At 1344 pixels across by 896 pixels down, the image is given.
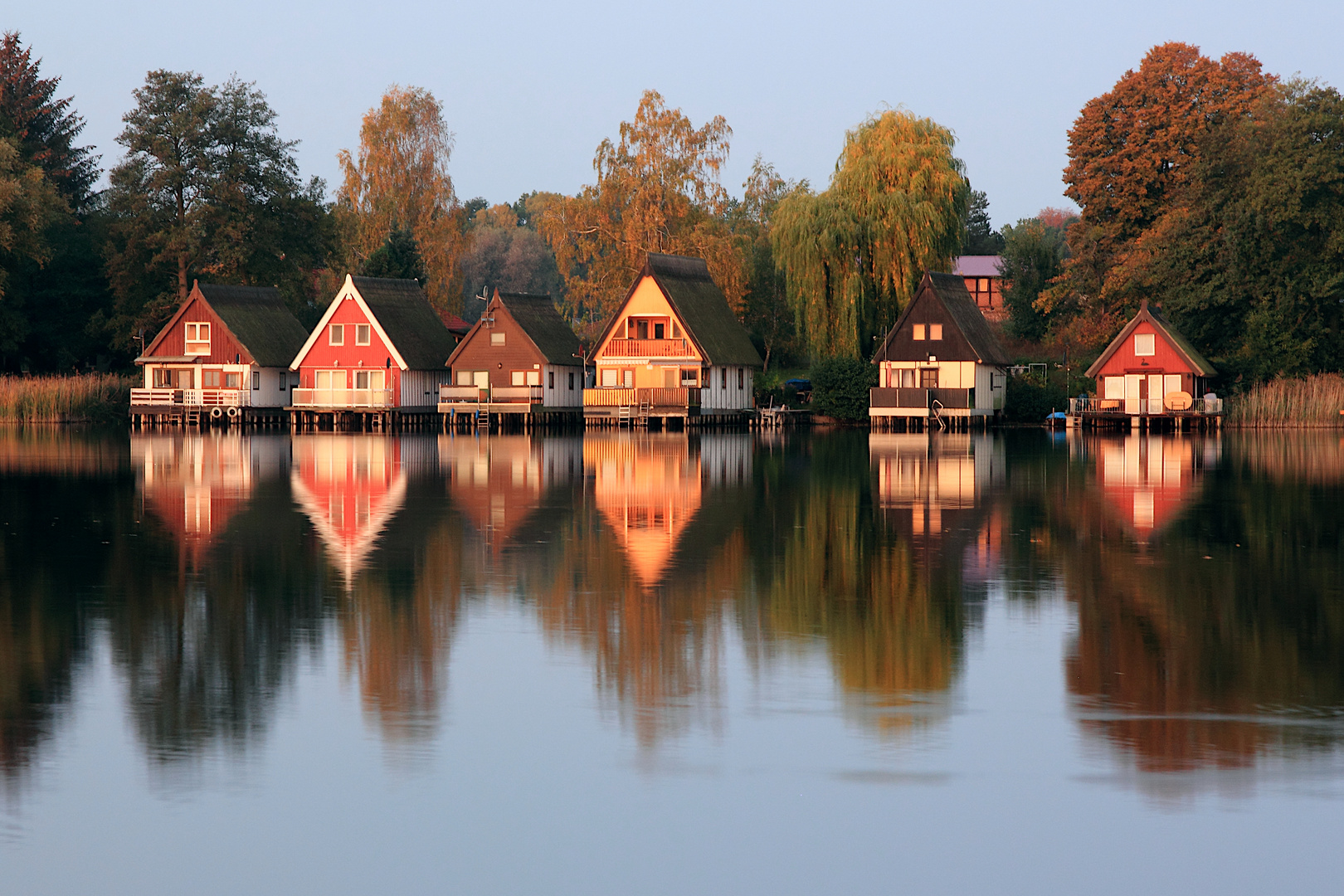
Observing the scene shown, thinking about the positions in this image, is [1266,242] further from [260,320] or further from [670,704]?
[670,704]

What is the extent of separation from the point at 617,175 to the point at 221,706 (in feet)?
224

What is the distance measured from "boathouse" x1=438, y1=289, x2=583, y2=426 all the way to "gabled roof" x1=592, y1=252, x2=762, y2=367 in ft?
9.14

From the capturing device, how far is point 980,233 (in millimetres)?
112688

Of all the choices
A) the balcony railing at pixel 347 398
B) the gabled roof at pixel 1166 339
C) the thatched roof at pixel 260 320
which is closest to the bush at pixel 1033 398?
the gabled roof at pixel 1166 339

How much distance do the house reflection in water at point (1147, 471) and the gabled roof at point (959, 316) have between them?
729cm

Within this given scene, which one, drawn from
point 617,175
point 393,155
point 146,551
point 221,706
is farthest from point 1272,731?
point 393,155

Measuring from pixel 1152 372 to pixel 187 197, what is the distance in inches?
1975

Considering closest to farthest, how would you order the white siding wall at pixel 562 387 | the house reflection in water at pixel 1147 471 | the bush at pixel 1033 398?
the house reflection in water at pixel 1147 471, the bush at pixel 1033 398, the white siding wall at pixel 562 387

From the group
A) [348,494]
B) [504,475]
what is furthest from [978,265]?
[348,494]

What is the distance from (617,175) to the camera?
77188 millimetres

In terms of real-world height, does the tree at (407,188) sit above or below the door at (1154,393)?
above

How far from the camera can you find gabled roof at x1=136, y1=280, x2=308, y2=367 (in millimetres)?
70250

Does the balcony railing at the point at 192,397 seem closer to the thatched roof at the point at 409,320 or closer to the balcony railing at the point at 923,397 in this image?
the thatched roof at the point at 409,320

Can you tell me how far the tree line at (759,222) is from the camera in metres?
59.2
